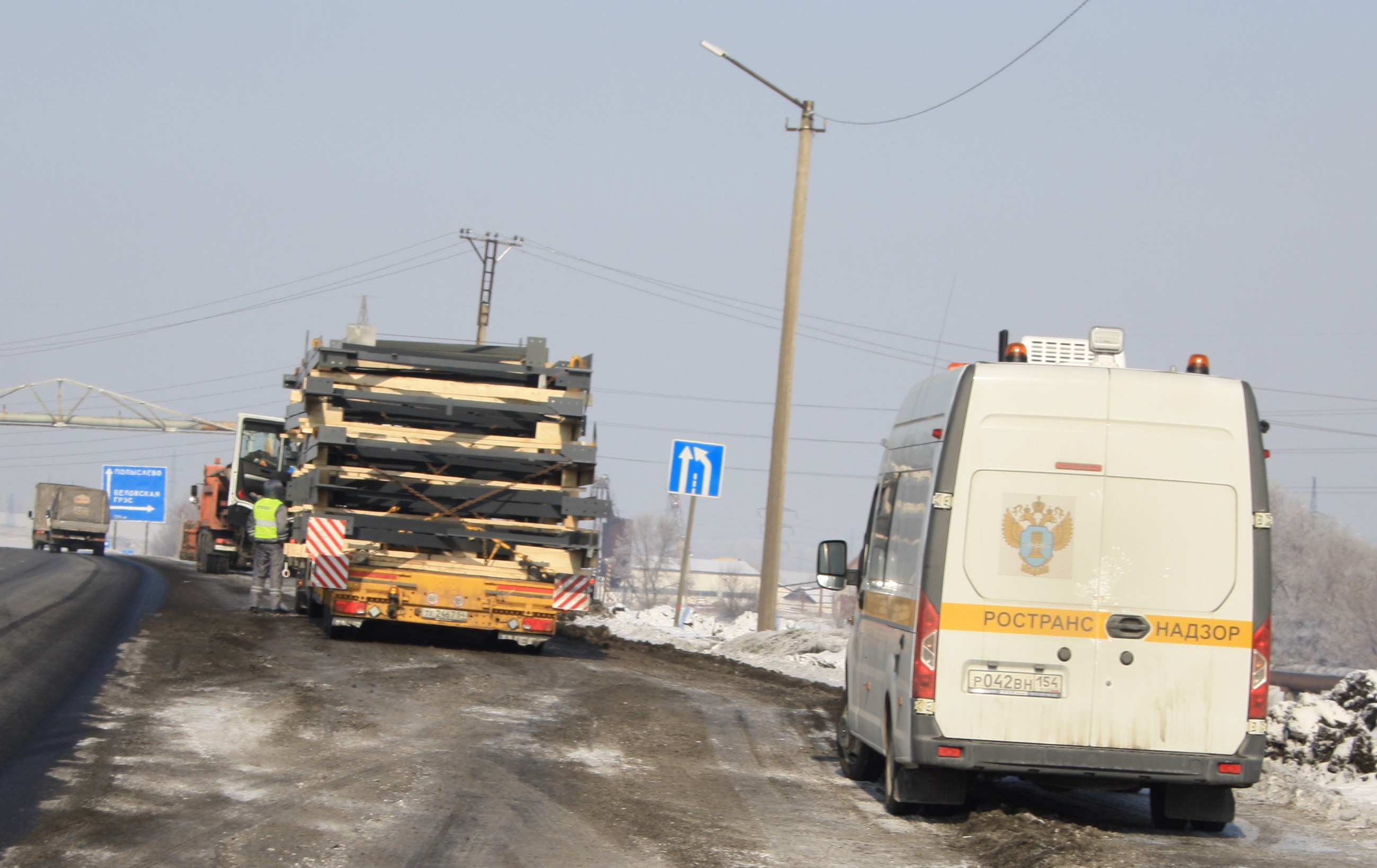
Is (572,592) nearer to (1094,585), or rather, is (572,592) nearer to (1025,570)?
(1025,570)

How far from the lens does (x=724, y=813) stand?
827cm

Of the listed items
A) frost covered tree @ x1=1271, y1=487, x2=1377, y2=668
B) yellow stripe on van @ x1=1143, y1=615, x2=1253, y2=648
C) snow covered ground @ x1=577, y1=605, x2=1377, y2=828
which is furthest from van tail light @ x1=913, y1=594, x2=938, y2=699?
frost covered tree @ x1=1271, y1=487, x2=1377, y2=668

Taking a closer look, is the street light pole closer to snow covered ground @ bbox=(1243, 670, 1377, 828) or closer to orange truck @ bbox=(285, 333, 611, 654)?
orange truck @ bbox=(285, 333, 611, 654)

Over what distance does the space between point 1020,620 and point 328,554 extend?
1036 cm

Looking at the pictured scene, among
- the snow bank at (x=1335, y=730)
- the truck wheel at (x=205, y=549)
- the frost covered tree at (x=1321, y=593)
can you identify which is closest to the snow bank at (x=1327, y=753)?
the snow bank at (x=1335, y=730)

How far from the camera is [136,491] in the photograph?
247ft

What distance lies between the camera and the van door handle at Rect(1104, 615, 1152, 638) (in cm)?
773

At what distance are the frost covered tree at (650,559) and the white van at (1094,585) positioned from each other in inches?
4993

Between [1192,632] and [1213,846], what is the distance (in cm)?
121

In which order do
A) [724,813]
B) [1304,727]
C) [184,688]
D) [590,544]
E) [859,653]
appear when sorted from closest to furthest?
[724,813]
[859,653]
[1304,727]
[184,688]
[590,544]

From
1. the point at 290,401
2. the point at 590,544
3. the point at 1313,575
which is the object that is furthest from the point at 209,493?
the point at 1313,575

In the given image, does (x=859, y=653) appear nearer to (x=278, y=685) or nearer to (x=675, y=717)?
(x=675, y=717)

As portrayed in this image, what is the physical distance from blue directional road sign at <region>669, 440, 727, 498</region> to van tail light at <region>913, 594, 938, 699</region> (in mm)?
12754

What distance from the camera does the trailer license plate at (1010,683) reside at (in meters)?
7.71
